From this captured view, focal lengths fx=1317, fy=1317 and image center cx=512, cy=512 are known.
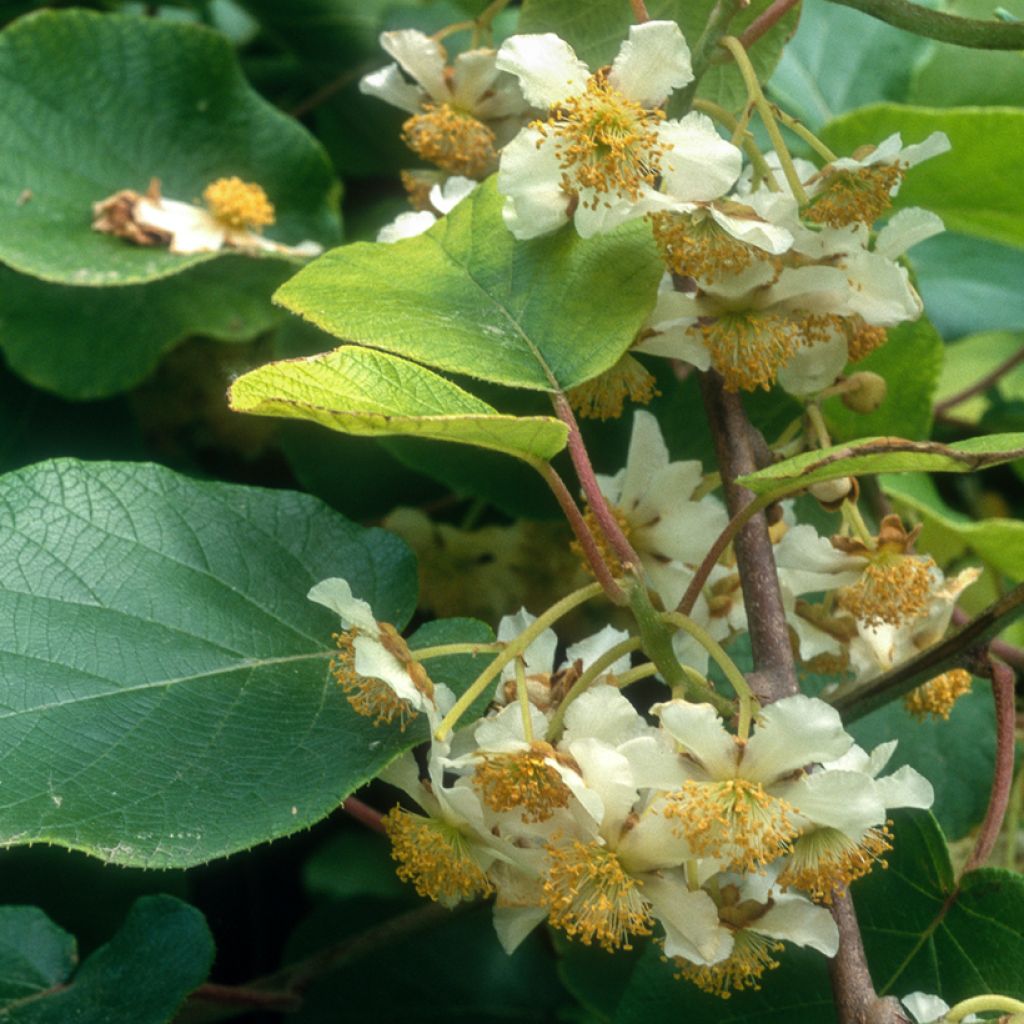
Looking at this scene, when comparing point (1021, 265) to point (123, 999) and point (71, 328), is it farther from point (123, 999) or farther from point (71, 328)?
point (123, 999)

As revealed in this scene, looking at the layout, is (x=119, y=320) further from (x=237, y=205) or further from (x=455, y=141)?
(x=455, y=141)

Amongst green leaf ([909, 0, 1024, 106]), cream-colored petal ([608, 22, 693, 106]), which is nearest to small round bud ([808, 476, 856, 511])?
cream-colored petal ([608, 22, 693, 106])

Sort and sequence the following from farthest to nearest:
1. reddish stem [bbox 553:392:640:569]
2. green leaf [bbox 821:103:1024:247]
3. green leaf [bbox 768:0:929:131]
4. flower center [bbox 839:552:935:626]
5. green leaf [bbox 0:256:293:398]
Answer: green leaf [bbox 768:0:929:131] → green leaf [bbox 0:256:293:398] → green leaf [bbox 821:103:1024:247] → flower center [bbox 839:552:935:626] → reddish stem [bbox 553:392:640:569]

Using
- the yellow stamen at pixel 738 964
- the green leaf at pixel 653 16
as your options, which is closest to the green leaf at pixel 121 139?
the green leaf at pixel 653 16

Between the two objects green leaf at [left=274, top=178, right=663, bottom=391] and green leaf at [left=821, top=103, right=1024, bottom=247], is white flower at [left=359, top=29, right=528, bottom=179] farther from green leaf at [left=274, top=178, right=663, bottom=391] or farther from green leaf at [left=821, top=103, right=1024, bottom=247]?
green leaf at [left=821, top=103, right=1024, bottom=247]

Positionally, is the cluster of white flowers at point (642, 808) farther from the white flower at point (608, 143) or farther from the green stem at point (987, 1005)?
the white flower at point (608, 143)
